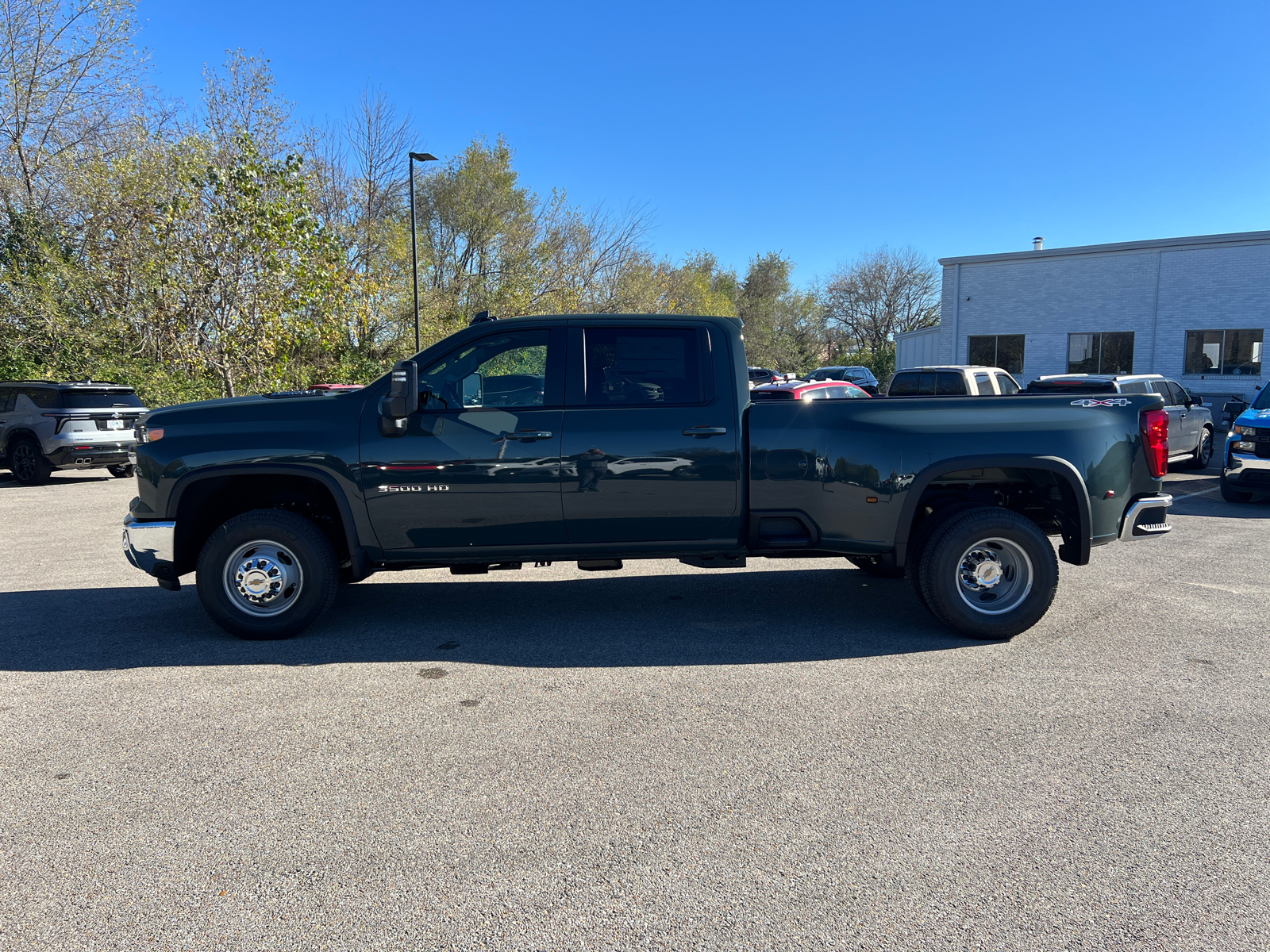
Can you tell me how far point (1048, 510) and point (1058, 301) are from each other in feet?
86.2

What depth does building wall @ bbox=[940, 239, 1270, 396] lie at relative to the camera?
85.1 feet

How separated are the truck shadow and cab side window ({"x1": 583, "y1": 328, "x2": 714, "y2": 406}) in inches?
59.6

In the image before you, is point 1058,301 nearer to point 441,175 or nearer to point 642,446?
point 441,175

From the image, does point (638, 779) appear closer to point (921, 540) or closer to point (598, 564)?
point (598, 564)

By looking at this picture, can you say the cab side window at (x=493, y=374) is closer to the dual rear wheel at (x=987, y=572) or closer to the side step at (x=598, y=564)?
the side step at (x=598, y=564)

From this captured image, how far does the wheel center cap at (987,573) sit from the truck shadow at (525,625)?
0.39m

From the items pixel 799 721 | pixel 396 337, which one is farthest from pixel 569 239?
pixel 799 721

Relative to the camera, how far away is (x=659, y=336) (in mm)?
5594

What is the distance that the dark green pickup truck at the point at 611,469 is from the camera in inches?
211

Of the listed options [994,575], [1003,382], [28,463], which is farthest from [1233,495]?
[28,463]

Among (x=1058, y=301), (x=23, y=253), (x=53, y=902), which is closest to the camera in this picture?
(x=53, y=902)

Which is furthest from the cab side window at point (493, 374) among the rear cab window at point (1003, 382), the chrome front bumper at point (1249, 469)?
the rear cab window at point (1003, 382)

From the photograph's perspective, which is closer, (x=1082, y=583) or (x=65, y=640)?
(x=65, y=640)

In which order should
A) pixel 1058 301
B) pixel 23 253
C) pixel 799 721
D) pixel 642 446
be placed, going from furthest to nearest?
1. pixel 1058 301
2. pixel 23 253
3. pixel 642 446
4. pixel 799 721
